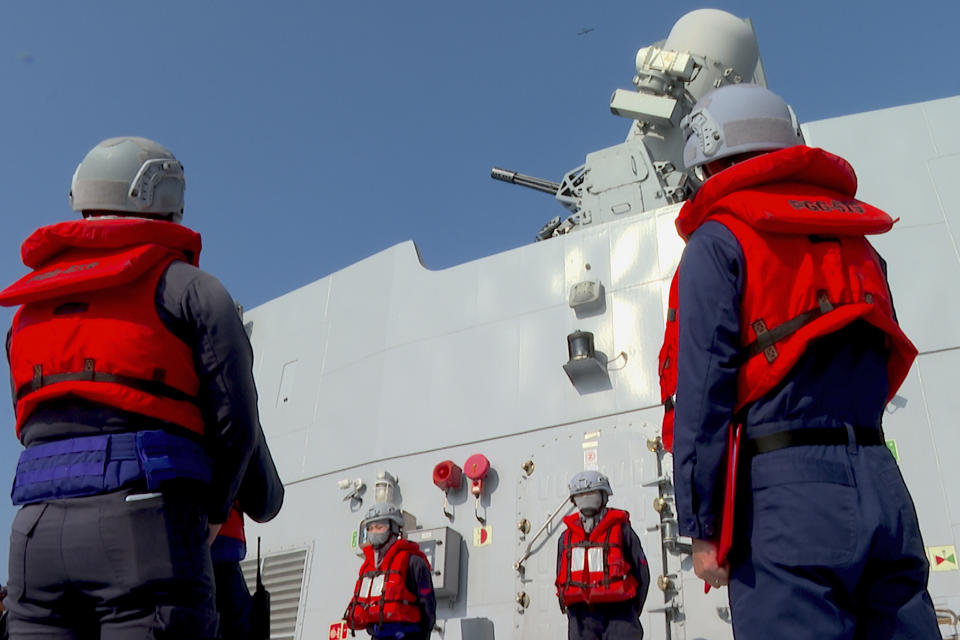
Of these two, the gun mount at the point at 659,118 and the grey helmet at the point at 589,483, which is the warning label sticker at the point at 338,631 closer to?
the grey helmet at the point at 589,483

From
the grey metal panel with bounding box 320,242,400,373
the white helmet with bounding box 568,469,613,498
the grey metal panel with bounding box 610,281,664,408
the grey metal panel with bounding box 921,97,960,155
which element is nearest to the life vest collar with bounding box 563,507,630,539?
the white helmet with bounding box 568,469,613,498

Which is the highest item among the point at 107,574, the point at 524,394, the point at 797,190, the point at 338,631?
the point at 524,394

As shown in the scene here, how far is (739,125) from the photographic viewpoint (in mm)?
2373

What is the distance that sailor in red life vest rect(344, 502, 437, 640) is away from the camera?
5.86 meters

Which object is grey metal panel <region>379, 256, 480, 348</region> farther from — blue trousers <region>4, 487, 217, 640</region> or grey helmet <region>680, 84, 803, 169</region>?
blue trousers <region>4, 487, 217, 640</region>

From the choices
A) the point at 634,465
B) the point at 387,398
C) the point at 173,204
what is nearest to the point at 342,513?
the point at 387,398

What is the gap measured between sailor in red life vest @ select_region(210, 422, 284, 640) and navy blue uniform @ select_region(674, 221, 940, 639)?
4.10 ft

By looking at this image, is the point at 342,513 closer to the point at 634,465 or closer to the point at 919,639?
the point at 634,465

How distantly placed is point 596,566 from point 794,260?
12.1 ft

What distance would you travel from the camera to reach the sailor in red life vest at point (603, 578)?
214 inches

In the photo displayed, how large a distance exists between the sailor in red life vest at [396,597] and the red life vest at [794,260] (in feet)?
12.9

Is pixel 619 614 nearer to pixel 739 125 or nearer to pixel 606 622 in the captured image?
pixel 606 622

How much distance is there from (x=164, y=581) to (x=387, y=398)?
19.2 feet

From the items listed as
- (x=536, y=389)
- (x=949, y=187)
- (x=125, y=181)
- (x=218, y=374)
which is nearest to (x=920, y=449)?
(x=949, y=187)
